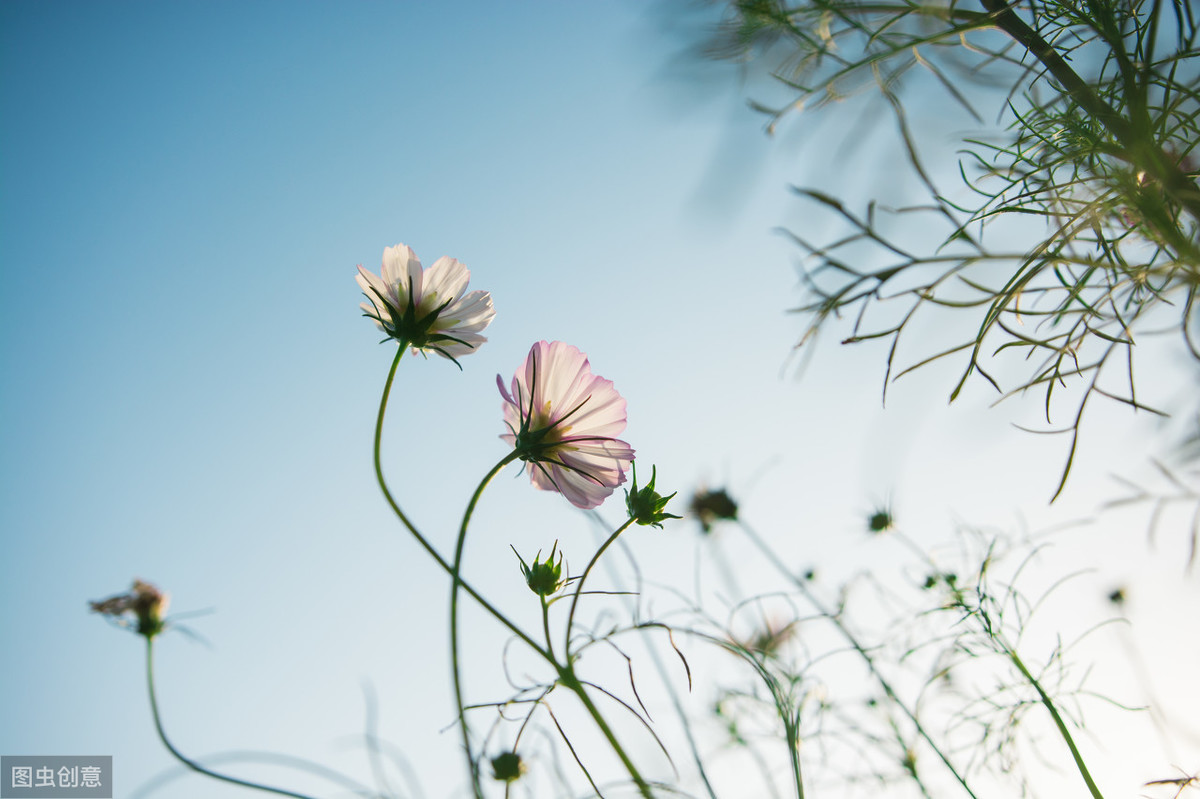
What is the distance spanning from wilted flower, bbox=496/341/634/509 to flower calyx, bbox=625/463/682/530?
0.02 meters

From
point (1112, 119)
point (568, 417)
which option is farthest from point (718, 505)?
point (1112, 119)

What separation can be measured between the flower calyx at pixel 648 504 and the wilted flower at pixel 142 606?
0.78 m

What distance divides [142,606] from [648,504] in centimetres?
82

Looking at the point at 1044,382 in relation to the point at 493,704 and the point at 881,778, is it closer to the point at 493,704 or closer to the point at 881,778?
the point at 493,704

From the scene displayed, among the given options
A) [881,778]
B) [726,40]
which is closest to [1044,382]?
[726,40]

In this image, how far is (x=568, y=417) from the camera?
47 cm

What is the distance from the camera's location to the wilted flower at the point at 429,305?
0.53 m

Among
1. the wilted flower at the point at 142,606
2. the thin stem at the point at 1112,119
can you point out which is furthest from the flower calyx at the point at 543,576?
the wilted flower at the point at 142,606

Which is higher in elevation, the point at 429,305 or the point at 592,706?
the point at 429,305

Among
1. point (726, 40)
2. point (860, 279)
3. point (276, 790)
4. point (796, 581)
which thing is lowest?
point (276, 790)

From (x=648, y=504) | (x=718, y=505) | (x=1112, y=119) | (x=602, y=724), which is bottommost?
(x=602, y=724)

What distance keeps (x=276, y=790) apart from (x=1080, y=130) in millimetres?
702

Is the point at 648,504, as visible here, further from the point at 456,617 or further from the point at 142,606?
the point at 142,606

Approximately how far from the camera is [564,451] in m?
0.48
